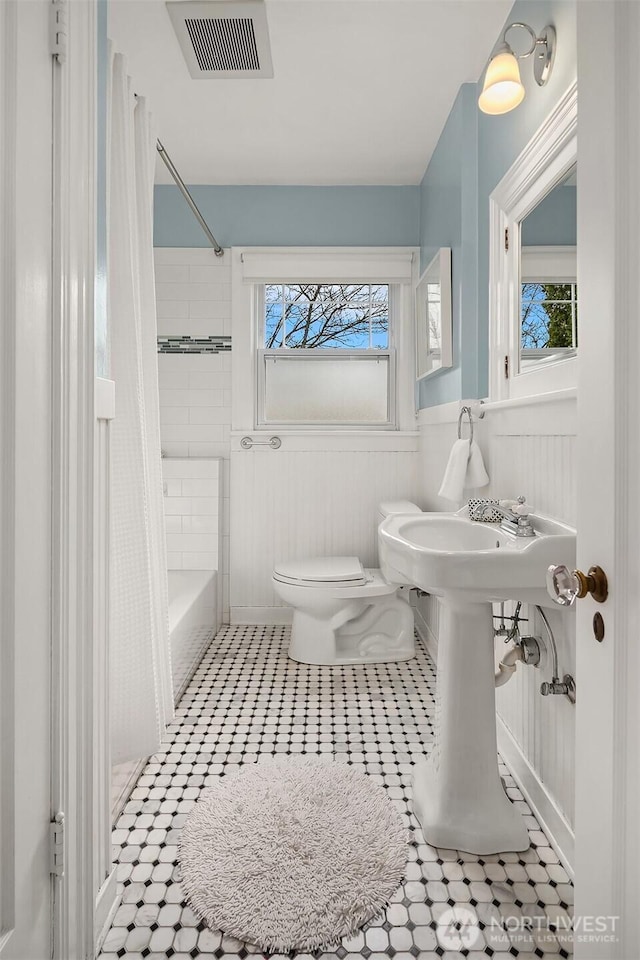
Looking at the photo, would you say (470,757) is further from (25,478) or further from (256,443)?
(256,443)

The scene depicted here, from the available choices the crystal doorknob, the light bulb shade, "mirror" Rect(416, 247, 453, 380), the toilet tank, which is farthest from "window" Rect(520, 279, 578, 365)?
the toilet tank

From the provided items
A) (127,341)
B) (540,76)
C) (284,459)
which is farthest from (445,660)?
(284,459)

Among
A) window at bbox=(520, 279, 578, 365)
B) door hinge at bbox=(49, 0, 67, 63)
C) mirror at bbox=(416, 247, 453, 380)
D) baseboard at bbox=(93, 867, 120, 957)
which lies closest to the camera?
door hinge at bbox=(49, 0, 67, 63)

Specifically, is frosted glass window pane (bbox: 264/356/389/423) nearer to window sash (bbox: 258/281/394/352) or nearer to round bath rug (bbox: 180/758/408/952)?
window sash (bbox: 258/281/394/352)

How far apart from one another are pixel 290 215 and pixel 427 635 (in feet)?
7.92

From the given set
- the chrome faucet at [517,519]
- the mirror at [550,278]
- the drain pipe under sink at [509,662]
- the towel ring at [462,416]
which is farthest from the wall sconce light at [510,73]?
the drain pipe under sink at [509,662]

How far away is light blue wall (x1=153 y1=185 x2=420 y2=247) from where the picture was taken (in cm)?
328

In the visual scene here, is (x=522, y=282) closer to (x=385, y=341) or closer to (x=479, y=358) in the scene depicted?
(x=479, y=358)

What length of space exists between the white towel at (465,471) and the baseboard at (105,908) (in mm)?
1500

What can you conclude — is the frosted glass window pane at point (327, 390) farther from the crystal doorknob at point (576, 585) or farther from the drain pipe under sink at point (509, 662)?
the crystal doorknob at point (576, 585)

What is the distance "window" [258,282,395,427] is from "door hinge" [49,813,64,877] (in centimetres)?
256

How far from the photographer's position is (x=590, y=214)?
802 mm

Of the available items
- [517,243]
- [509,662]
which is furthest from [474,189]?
[509,662]

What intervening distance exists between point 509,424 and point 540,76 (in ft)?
3.29
